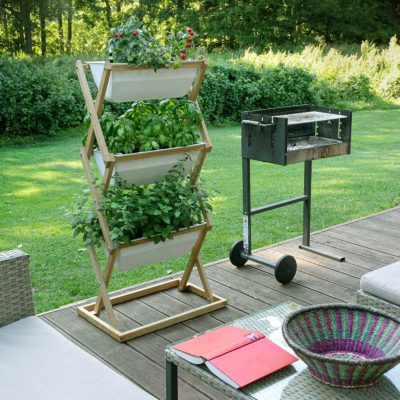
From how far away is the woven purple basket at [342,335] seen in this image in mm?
1826

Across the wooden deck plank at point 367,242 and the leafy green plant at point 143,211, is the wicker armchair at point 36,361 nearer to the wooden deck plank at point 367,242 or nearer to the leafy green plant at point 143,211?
the leafy green plant at point 143,211

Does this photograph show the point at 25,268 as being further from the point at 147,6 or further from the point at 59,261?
the point at 147,6

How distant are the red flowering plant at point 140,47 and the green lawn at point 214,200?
0.85 metres

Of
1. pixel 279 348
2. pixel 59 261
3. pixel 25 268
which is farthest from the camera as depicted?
pixel 59 261

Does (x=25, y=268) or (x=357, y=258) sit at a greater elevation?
(x=25, y=268)

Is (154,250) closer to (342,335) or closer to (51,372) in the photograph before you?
(51,372)

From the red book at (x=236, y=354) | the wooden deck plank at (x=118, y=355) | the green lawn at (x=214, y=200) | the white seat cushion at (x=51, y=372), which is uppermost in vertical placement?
the red book at (x=236, y=354)

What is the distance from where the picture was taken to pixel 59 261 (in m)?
4.37

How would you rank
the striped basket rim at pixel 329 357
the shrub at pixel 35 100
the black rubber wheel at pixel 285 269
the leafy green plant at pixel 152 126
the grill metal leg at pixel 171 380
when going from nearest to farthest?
1. the striped basket rim at pixel 329 357
2. the grill metal leg at pixel 171 380
3. the leafy green plant at pixel 152 126
4. the black rubber wheel at pixel 285 269
5. the shrub at pixel 35 100

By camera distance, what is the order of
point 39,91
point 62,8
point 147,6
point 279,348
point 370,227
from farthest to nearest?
point 147,6
point 62,8
point 39,91
point 370,227
point 279,348

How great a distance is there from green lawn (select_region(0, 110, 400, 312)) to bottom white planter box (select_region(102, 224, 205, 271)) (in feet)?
1.17

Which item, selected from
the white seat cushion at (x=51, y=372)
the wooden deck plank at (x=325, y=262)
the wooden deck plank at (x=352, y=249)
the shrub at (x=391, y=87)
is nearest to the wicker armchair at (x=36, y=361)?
the white seat cushion at (x=51, y=372)

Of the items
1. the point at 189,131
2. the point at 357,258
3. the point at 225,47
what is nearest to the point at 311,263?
the point at 357,258

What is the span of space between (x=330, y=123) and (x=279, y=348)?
2332 millimetres
